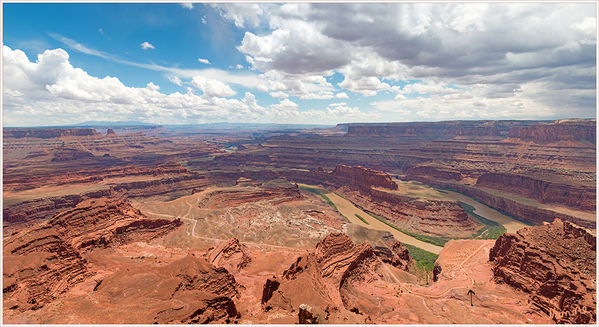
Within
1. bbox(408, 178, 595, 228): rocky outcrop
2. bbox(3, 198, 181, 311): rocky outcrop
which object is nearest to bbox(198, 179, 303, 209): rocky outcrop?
bbox(3, 198, 181, 311): rocky outcrop

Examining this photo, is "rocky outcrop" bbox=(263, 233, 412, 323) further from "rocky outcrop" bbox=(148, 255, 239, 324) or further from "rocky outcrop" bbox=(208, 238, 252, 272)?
"rocky outcrop" bbox=(208, 238, 252, 272)

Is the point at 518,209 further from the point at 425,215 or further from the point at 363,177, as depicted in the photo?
the point at 363,177

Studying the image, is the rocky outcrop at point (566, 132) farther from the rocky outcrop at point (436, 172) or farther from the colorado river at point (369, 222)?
the colorado river at point (369, 222)

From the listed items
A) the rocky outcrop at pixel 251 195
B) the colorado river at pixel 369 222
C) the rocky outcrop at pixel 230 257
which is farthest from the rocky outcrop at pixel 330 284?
the rocky outcrop at pixel 251 195

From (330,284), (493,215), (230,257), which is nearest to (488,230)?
(493,215)

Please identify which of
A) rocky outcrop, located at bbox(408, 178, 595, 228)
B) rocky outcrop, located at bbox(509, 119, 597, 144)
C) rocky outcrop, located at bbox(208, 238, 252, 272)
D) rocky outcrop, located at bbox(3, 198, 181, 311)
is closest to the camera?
rocky outcrop, located at bbox(3, 198, 181, 311)

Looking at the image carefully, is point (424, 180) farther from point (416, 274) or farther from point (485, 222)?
point (416, 274)

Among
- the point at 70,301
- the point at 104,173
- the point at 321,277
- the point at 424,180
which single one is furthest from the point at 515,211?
the point at 104,173
